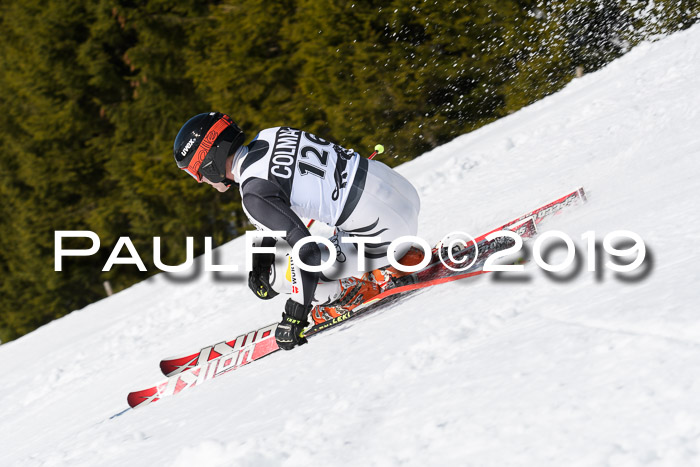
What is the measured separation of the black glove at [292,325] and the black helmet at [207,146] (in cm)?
91

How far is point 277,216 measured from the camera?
145 inches

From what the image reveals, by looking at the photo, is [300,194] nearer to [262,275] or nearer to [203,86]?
[262,275]

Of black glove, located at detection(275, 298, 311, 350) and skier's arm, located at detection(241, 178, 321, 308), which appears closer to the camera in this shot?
skier's arm, located at detection(241, 178, 321, 308)

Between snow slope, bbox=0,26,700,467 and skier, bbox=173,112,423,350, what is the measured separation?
0.38 meters

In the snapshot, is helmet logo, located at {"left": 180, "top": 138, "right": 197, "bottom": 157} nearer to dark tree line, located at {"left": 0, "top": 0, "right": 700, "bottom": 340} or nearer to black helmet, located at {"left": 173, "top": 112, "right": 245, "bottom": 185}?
black helmet, located at {"left": 173, "top": 112, "right": 245, "bottom": 185}

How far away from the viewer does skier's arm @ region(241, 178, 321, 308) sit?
3.67 meters

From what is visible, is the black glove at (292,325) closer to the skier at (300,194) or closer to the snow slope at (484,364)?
the skier at (300,194)

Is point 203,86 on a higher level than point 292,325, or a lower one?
higher

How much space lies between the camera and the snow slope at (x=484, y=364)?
2.23 metres

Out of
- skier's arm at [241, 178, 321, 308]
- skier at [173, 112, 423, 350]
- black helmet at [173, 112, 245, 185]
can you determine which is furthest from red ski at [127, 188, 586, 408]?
black helmet at [173, 112, 245, 185]

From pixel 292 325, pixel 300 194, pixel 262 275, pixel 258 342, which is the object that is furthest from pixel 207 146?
pixel 258 342

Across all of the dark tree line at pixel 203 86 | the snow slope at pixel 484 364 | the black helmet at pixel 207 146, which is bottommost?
the snow slope at pixel 484 364

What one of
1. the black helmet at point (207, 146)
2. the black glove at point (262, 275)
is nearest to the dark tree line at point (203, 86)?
the black glove at point (262, 275)

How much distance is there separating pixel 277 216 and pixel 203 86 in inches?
698
